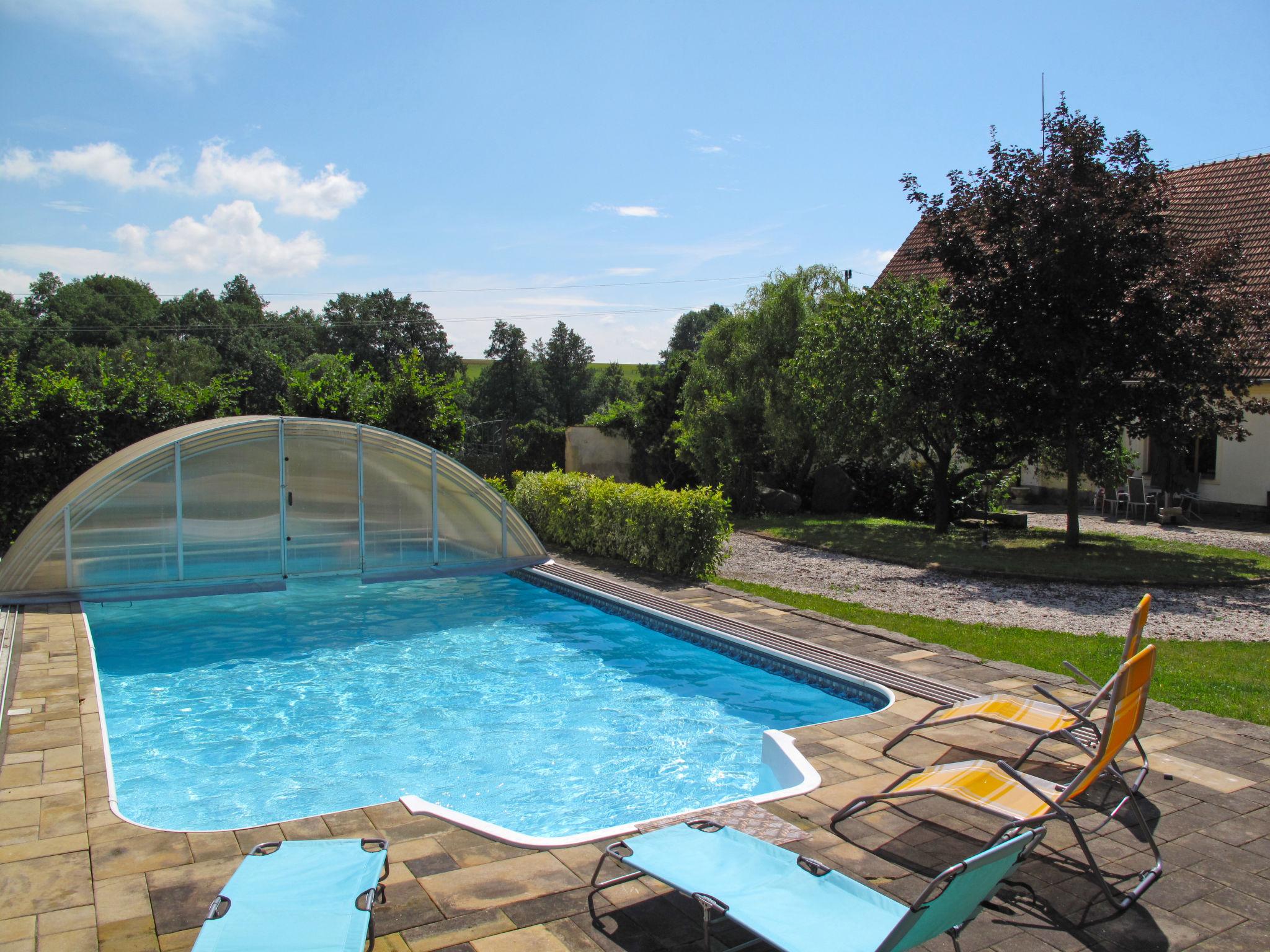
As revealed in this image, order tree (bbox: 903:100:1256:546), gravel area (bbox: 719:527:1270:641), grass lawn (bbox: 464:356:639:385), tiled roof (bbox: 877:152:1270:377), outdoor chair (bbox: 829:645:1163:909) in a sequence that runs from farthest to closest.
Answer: grass lawn (bbox: 464:356:639:385) < tiled roof (bbox: 877:152:1270:377) < tree (bbox: 903:100:1256:546) < gravel area (bbox: 719:527:1270:641) < outdoor chair (bbox: 829:645:1163:909)

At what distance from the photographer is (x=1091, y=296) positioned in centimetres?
1398

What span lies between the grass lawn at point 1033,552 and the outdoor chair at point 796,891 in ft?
35.4

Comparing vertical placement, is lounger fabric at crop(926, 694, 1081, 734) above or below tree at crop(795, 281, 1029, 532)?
below

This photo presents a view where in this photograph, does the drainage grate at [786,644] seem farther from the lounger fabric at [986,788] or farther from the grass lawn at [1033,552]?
the grass lawn at [1033,552]

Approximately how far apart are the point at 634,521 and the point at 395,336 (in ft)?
145

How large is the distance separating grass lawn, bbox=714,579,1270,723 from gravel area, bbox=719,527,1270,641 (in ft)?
1.49

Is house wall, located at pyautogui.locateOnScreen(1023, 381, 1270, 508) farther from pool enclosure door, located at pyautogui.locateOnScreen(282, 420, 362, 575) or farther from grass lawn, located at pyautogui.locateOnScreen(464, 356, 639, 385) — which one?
grass lawn, located at pyautogui.locateOnScreen(464, 356, 639, 385)

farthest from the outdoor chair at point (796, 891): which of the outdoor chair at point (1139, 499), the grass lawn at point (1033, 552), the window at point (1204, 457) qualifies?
the window at point (1204, 457)

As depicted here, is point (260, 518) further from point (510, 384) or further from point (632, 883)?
point (510, 384)

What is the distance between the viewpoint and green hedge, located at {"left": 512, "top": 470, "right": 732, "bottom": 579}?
12.3 meters

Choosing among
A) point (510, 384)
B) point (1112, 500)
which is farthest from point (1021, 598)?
point (510, 384)

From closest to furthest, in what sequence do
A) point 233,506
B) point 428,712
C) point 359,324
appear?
point 428,712 < point 233,506 < point 359,324

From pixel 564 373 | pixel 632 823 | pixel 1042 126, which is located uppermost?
pixel 1042 126

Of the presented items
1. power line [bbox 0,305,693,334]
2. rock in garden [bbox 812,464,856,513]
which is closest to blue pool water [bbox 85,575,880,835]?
rock in garden [bbox 812,464,856,513]
